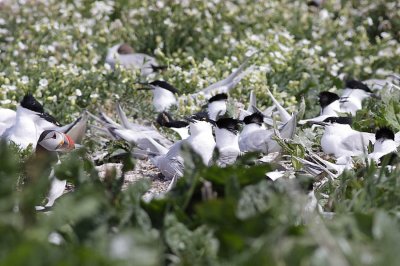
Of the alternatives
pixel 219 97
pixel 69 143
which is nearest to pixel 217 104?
pixel 219 97

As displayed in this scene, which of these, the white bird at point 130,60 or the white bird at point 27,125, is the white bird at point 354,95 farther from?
the white bird at point 27,125

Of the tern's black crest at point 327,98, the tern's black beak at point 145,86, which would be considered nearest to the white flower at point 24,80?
the tern's black beak at point 145,86

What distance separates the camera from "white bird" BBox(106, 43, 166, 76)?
6820mm

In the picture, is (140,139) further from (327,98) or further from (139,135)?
(327,98)

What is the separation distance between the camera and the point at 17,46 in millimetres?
6770

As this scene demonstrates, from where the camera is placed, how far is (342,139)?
182 inches

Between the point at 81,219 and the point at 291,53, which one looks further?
the point at 291,53

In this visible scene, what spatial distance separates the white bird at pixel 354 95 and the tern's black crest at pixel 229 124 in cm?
136

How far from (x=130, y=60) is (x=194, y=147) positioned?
9.82 feet

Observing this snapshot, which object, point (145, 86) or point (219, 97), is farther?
point (145, 86)

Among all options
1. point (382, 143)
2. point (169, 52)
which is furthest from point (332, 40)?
point (382, 143)

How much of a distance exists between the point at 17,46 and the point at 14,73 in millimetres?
693

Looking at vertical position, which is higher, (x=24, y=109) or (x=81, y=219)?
(x=81, y=219)

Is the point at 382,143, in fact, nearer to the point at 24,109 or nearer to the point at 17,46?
the point at 24,109
